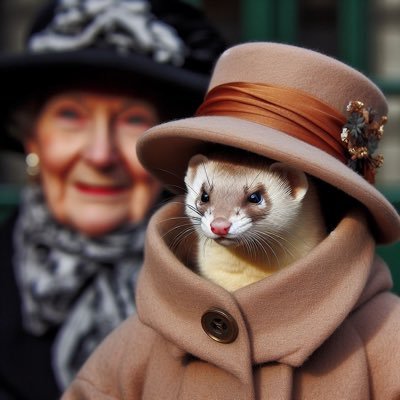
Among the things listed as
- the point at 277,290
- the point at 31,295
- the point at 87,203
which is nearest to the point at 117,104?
the point at 87,203

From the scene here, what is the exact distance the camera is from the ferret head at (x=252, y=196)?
1.02 m

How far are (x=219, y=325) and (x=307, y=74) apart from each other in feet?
1.06

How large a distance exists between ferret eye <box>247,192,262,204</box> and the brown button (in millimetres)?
138

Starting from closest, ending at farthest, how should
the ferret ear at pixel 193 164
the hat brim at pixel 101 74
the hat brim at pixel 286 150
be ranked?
the hat brim at pixel 286 150 < the ferret ear at pixel 193 164 < the hat brim at pixel 101 74

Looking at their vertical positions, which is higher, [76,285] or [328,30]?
[328,30]

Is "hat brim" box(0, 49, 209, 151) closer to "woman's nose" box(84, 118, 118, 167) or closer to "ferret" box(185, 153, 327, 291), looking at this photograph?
"woman's nose" box(84, 118, 118, 167)

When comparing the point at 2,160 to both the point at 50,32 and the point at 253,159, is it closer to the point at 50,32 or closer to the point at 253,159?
the point at 50,32

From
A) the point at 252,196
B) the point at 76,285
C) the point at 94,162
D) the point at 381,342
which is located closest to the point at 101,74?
the point at 94,162

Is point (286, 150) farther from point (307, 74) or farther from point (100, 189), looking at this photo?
point (100, 189)

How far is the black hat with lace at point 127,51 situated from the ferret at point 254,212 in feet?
1.91

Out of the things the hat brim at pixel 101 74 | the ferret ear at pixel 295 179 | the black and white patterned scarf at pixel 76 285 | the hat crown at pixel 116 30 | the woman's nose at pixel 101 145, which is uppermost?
the ferret ear at pixel 295 179

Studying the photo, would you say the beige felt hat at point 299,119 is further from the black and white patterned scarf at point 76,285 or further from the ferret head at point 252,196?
the black and white patterned scarf at point 76,285

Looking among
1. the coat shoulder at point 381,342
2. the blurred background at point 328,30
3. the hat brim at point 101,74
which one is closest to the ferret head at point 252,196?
the coat shoulder at point 381,342

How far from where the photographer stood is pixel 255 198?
104 cm
